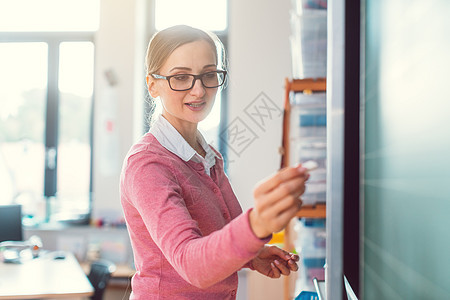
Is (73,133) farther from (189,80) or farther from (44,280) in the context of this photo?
(189,80)

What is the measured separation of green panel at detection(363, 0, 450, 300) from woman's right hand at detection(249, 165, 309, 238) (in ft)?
1.58

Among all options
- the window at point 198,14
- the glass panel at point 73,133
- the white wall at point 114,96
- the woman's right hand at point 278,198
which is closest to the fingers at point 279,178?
the woman's right hand at point 278,198

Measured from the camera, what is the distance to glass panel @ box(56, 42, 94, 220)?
4.29 m

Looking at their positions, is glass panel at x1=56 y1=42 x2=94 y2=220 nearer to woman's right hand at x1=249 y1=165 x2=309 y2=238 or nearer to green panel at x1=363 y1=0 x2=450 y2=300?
green panel at x1=363 y1=0 x2=450 y2=300

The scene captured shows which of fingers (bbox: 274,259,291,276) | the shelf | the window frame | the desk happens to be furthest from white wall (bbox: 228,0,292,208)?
fingers (bbox: 274,259,291,276)

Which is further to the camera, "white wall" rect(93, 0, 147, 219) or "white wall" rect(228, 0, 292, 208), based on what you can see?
"white wall" rect(93, 0, 147, 219)

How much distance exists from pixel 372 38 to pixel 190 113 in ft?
3.58

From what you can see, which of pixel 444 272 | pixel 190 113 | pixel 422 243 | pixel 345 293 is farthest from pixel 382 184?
pixel 190 113

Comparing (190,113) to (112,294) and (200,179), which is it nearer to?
(200,179)

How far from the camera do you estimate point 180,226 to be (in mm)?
756

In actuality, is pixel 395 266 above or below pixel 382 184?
below

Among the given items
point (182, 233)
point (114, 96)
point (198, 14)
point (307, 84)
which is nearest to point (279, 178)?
point (182, 233)

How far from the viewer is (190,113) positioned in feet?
3.05

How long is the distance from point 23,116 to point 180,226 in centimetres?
403
